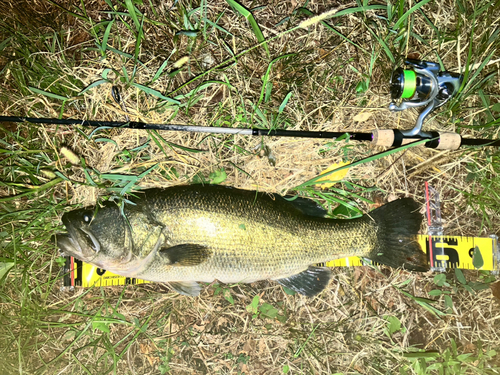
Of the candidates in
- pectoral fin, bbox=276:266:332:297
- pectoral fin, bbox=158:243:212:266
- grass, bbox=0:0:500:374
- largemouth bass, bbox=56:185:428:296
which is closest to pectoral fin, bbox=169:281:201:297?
largemouth bass, bbox=56:185:428:296

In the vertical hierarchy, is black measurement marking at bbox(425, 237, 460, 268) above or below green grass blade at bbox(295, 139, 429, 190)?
below

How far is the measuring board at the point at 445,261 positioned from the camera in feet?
9.76

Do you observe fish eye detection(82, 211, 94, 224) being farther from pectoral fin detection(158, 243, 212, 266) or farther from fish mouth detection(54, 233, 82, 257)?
pectoral fin detection(158, 243, 212, 266)

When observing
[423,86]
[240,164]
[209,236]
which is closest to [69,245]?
[209,236]

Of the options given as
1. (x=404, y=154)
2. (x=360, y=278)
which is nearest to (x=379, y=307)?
(x=360, y=278)

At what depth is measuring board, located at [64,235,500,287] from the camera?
2975 mm

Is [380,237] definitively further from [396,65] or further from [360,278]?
[396,65]

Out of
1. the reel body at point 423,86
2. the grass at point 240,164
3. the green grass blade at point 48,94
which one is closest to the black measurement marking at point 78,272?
the grass at point 240,164

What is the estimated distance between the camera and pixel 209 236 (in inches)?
101

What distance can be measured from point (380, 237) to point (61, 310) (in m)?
3.03

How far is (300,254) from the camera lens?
2.70 metres

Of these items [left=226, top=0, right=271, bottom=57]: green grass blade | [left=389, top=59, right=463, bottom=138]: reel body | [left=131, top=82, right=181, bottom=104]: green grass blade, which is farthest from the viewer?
[left=131, top=82, right=181, bottom=104]: green grass blade

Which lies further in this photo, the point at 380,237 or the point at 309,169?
the point at 309,169

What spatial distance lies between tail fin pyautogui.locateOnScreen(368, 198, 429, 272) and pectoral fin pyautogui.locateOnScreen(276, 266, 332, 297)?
0.46m
